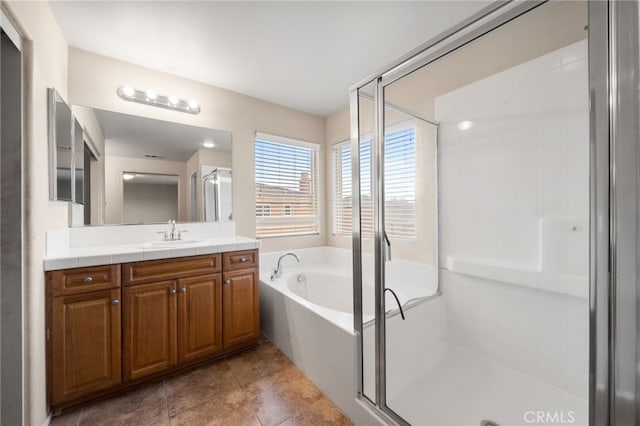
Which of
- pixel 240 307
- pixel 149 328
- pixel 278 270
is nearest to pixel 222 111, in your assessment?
pixel 278 270

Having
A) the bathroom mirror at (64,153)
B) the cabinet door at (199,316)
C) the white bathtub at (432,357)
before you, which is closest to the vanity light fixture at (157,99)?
the bathroom mirror at (64,153)

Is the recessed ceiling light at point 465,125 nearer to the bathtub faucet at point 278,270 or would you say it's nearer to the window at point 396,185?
the window at point 396,185

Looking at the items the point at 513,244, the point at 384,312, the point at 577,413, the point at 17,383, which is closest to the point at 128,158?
the point at 17,383

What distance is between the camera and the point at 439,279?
2.02 meters

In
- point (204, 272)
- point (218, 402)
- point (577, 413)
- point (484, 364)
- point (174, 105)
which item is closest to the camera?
point (577, 413)

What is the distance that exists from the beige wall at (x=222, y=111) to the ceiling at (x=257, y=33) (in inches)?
3.8

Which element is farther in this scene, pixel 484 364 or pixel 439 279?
pixel 439 279

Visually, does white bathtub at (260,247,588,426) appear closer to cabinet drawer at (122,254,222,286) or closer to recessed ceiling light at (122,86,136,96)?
cabinet drawer at (122,254,222,286)

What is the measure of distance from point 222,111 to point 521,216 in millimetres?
2672

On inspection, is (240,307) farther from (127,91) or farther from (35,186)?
(127,91)

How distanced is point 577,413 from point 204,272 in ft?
7.77

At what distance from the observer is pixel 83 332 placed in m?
1.50

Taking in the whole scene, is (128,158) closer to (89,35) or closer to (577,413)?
(89,35)

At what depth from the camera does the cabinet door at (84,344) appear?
143 centimetres
